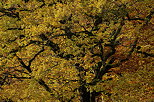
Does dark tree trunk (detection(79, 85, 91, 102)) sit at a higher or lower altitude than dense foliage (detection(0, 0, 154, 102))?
lower

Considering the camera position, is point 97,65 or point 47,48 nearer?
point 97,65

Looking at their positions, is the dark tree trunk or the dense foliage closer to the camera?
the dense foliage

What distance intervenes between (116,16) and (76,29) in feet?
7.94

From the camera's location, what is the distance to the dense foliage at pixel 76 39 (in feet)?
38.7

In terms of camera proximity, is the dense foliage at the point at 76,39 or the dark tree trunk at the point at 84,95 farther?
the dark tree trunk at the point at 84,95

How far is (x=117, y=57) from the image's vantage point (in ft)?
46.0

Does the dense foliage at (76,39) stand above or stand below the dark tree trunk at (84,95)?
above

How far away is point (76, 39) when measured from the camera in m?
12.0

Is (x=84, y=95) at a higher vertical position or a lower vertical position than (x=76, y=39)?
lower

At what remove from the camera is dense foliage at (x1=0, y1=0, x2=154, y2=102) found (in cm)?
1180

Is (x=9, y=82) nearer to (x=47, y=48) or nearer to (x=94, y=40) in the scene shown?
(x=47, y=48)

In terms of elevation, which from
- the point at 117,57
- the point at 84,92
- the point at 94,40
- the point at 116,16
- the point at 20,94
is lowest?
the point at 20,94

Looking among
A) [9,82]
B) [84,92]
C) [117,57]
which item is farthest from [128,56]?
[9,82]

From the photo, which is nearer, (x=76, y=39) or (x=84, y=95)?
(x=76, y=39)
